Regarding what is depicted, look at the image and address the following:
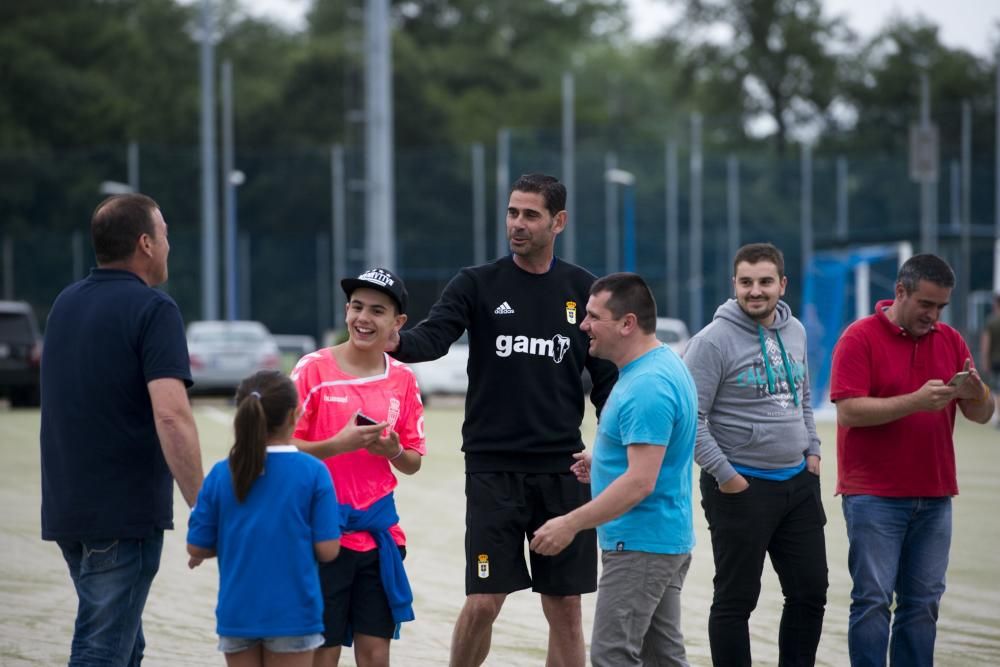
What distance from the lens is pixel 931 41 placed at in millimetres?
59219

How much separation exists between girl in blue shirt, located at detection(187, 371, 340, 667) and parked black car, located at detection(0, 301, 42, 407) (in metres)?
21.6

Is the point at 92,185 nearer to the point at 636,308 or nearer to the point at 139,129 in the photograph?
the point at 139,129

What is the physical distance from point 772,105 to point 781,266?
54568 mm

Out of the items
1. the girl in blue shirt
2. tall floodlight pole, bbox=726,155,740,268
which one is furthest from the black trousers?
tall floodlight pole, bbox=726,155,740,268

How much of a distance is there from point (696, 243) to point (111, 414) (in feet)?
127

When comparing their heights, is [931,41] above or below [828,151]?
above

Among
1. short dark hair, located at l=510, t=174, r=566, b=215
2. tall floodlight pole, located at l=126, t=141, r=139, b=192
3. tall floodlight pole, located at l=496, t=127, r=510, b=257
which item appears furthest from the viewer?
tall floodlight pole, located at l=126, t=141, r=139, b=192

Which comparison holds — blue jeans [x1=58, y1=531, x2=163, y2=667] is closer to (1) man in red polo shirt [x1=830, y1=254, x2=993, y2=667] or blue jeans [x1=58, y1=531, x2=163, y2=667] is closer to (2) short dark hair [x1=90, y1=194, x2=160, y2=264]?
(2) short dark hair [x1=90, y1=194, x2=160, y2=264]

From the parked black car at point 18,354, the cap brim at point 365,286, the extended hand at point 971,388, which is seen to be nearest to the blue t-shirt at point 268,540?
the cap brim at point 365,286

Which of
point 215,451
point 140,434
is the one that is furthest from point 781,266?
point 215,451

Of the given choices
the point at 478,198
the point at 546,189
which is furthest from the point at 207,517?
the point at 478,198

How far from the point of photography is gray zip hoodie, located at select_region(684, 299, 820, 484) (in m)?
6.14

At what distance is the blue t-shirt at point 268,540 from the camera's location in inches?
181

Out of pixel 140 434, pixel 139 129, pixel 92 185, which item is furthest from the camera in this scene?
pixel 139 129
